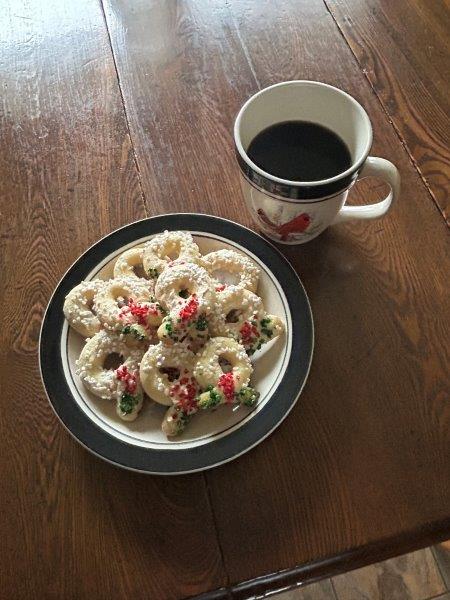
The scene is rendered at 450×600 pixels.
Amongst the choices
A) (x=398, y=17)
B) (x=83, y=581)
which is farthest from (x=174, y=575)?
(x=398, y=17)

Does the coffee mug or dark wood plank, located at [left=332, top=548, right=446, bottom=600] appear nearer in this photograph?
the coffee mug

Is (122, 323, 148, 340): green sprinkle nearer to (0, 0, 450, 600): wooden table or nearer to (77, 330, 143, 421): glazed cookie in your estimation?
(77, 330, 143, 421): glazed cookie

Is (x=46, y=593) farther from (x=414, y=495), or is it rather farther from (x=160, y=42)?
(x=160, y=42)

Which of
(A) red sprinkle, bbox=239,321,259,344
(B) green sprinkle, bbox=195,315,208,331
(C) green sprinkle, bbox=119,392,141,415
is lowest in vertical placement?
(C) green sprinkle, bbox=119,392,141,415

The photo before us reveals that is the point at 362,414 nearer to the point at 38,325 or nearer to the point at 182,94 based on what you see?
the point at 38,325

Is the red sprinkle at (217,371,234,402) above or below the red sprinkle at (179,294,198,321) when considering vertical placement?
below

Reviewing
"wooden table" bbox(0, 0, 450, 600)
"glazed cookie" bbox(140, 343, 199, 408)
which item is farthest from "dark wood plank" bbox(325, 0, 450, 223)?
"glazed cookie" bbox(140, 343, 199, 408)
